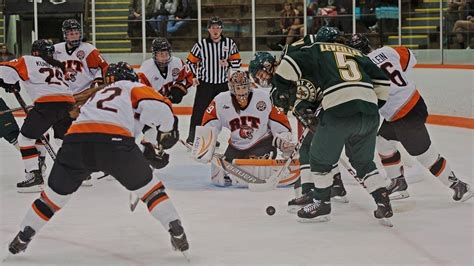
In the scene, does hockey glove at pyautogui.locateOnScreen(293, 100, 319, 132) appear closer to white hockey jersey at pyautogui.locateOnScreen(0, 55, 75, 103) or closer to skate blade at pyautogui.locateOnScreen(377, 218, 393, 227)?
skate blade at pyautogui.locateOnScreen(377, 218, 393, 227)

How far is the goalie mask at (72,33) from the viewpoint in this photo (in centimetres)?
600

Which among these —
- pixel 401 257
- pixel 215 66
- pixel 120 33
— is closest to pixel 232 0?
pixel 120 33

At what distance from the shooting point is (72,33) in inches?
237

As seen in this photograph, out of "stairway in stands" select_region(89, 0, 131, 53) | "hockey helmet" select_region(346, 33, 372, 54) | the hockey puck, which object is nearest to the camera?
the hockey puck

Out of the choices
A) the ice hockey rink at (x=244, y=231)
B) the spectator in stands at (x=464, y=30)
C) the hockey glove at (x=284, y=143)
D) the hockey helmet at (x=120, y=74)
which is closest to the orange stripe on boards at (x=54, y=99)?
the ice hockey rink at (x=244, y=231)

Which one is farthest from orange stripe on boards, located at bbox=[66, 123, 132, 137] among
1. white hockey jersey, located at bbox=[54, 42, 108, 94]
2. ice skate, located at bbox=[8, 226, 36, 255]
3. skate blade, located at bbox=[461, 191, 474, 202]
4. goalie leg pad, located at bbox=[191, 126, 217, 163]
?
white hockey jersey, located at bbox=[54, 42, 108, 94]

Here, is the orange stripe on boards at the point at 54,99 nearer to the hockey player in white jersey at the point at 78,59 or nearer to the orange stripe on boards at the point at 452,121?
the hockey player in white jersey at the point at 78,59

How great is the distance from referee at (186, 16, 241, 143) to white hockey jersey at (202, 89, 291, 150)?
1736 millimetres

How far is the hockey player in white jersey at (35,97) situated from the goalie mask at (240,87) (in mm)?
991

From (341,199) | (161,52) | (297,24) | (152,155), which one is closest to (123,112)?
(152,155)

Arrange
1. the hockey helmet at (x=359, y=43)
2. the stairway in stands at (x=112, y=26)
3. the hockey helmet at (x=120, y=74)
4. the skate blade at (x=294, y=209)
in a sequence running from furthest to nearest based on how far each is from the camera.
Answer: the stairway in stands at (x=112, y=26)
the hockey helmet at (x=359, y=43)
the skate blade at (x=294, y=209)
the hockey helmet at (x=120, y=74)

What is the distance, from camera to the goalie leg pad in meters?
5.13

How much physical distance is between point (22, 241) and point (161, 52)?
2.71 metres

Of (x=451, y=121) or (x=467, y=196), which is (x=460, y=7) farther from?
(x=467, y=196)
